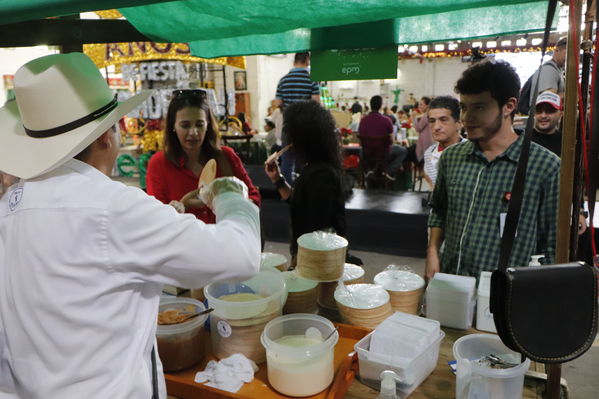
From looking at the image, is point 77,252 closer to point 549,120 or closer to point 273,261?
point 273,261

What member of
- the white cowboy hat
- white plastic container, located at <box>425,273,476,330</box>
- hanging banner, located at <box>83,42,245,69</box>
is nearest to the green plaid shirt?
white plastic container, located at <box>425,273,476,330</box>

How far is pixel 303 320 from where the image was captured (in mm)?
1416

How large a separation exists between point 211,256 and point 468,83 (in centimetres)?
155

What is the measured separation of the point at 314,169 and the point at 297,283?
3.61 ft

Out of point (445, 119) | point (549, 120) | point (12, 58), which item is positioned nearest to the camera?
point (549, 120)

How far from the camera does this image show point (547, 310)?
3.24ft

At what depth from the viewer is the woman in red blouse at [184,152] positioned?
261 cm

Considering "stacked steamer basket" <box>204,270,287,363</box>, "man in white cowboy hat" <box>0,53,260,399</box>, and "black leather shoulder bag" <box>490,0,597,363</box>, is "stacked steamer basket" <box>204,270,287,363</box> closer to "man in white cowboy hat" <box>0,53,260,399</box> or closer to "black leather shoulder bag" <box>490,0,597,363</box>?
"man in white cowboy hat" <box>0,53,260,399</box>

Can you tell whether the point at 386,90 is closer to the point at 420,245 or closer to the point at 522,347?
the point at 420,245

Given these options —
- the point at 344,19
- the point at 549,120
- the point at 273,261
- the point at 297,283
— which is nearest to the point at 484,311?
the point at 297,283

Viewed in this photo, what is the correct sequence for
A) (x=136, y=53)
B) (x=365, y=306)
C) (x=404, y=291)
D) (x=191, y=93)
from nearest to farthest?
(x=365, y=306) < (x=404, y=291) < (x=191, y=93) < (x=136, y=53)

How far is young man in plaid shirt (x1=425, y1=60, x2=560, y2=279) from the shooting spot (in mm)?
1882

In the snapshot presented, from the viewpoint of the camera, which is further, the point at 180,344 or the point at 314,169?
the point at 314,169

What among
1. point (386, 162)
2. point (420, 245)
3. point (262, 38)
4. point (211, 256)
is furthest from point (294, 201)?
point (386, 162)
